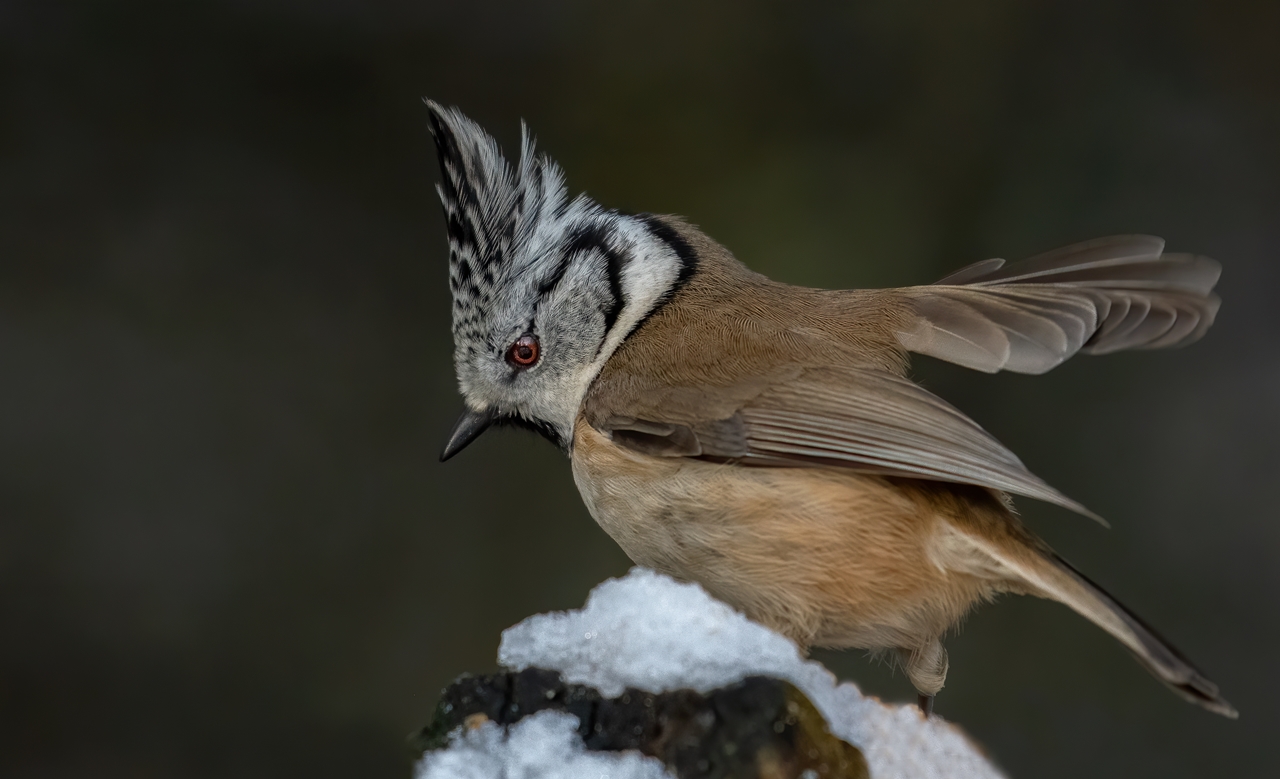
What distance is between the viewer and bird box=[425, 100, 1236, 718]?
200 centimetres

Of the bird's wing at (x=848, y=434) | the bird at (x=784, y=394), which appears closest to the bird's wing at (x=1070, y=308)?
the bird at (x=784, y=394)

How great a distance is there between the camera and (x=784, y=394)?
2105mm

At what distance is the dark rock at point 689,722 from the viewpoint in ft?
4.68

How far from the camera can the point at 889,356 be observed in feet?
7.39

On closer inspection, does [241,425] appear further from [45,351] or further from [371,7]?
[371,7]

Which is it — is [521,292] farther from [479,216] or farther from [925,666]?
[925,666]

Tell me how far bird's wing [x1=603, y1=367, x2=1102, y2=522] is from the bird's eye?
13.1 inches

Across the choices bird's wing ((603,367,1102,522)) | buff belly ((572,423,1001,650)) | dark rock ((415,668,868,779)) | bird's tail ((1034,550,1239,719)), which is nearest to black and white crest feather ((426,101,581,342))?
bird's wing ((603,367,1102,522))

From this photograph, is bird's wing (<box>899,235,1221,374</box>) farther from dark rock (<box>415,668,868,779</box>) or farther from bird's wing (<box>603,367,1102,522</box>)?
dark rock (<box>415,668,868,779</box>)

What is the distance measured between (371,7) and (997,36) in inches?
85.5

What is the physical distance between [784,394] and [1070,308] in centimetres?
67

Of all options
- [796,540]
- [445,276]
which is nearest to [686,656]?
[796,540]

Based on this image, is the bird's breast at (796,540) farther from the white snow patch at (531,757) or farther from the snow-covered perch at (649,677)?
the white snow patch at (531,757)

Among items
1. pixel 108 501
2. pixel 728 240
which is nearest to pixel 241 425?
pixel 108 501
